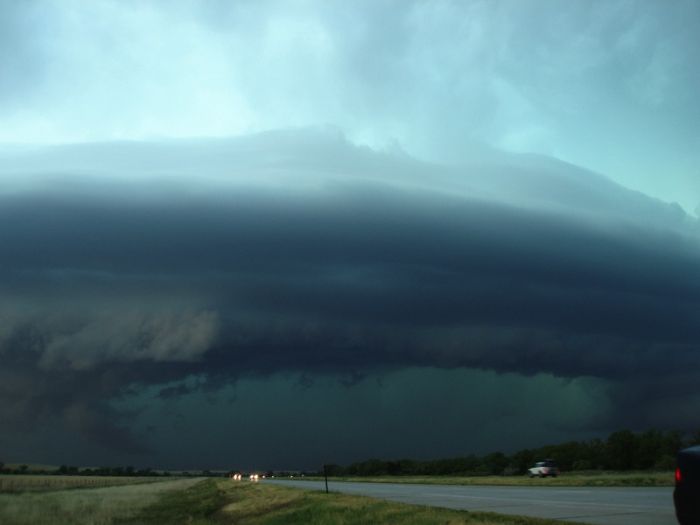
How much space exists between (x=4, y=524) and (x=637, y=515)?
122 feet

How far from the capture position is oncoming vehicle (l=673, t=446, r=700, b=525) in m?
11.9

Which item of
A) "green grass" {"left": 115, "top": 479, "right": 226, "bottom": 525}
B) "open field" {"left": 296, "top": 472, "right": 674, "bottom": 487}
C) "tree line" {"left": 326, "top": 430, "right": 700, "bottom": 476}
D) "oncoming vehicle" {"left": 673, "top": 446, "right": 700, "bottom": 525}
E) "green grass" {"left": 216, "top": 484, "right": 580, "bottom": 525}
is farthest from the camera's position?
"tree line" {"left": 326, "top": 430, "right": 700, "bottom": 476}

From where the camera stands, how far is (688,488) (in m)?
12.1

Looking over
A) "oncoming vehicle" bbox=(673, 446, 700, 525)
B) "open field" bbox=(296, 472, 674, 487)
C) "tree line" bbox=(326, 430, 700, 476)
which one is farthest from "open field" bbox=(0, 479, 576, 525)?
"tree line" bbox=(326, 430, 700, 476)

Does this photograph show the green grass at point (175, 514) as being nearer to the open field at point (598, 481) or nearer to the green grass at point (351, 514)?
the green grass at point (351, 514)

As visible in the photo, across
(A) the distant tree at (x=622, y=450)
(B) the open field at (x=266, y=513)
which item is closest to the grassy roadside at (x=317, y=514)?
(B) the open field at (x=266, y=513)

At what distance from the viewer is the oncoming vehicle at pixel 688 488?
11852 millimetres

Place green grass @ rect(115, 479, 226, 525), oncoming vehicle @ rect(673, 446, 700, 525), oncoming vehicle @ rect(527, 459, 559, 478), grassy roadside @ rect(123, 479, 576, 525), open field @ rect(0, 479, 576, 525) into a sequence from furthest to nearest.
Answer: oncoming vehicle @ rect(527, 459, 559, 478), green grass @ rect(115, 479, 226, 525), open field @ rect(0, 479, 576, 525), grassy roadside @ rect(123, 479, 576, 525), oncoming vehicle @ rect(673, 446, 700, 525)

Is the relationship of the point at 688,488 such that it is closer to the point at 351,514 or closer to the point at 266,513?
the point at 351,514

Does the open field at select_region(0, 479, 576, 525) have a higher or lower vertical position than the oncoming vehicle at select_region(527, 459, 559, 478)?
higher

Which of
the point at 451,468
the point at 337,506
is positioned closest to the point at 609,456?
the point at 451,468

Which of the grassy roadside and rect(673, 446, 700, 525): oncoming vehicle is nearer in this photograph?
rect(673, 446, 700, 525): oncoming vehicle

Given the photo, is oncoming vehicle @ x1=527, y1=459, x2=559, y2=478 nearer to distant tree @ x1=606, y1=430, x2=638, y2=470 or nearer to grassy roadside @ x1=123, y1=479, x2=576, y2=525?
grassy roadside @ x1=123, y1=479, x2=576, y2=525

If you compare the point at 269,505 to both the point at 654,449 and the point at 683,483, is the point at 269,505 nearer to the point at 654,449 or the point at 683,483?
the point at 683,483
